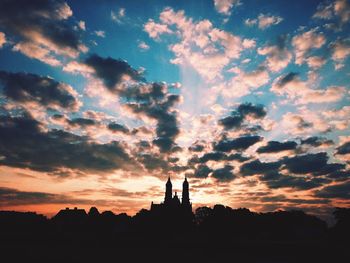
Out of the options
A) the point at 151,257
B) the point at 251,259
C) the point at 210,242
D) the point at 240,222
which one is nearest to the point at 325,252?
the point at 251,259

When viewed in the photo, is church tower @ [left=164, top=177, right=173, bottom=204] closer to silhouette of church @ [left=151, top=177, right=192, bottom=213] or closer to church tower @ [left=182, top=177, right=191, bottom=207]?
silhouette of church @ [left=151, top=177, right=192, bottom=213]

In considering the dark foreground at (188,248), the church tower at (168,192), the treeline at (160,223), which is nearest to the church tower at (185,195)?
the treeline at (160,223)

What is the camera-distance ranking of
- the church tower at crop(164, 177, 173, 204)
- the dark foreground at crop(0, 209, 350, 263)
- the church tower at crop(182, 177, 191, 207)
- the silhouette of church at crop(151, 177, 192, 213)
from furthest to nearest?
the church tower at crop(182, 177, 191, 207) < the church tower at crop(164, 177, 173, 204) < the silhouette of church at crop(151, 177, 192, 213) < the dark foreground at crop(0, 209, 350, 263)

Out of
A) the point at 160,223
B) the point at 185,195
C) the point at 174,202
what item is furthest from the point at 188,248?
the point at 185,195

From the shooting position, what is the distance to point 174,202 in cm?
9856

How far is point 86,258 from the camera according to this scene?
27.3 metres

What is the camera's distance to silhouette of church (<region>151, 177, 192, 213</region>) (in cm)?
9591

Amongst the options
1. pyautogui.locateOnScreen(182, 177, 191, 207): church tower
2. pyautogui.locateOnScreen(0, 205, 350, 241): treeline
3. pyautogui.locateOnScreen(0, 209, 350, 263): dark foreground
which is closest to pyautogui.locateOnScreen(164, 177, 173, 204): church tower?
pyautogui.locateOnScreen(182, 177, 191, 207): church tower

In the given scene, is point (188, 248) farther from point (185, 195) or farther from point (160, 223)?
point (185, 195)

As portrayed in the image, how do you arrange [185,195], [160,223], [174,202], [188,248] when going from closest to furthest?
[188,248] < [160,223] < [174,202] < [185,195]

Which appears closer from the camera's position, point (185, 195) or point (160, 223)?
point (160, 223)

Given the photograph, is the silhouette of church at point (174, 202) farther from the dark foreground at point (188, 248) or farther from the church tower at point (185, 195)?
the dark foreground at point (188, 248)

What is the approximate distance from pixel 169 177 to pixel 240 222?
1429 inches

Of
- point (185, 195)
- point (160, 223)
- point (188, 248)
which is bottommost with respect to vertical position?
point (188, 248)
